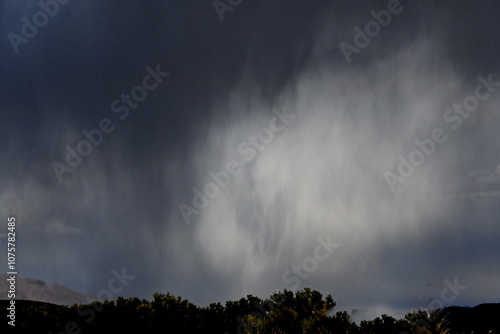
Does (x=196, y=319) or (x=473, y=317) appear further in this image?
(x=473, y=317)

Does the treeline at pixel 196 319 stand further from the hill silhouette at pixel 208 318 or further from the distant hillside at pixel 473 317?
the distant hillside at pixel 473 317

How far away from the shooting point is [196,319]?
54.9ft

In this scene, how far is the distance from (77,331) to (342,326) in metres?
12.7

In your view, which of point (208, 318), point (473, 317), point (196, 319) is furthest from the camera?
point (473, 317)

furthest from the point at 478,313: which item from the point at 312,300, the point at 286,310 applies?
the point at 286,310

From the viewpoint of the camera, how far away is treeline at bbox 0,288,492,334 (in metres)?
13.1

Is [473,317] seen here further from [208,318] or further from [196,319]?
[196,319]

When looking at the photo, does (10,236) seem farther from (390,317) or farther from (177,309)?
(390,317)

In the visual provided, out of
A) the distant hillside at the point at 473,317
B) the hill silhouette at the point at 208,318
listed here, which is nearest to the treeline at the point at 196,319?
the hill silhouette at the point at 208,318

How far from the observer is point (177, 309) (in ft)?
54.9

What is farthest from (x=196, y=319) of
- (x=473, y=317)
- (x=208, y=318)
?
(x=473, y=317)

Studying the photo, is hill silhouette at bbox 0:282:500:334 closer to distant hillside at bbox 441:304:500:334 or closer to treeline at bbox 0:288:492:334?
treeline at bbox 0:288:492:334

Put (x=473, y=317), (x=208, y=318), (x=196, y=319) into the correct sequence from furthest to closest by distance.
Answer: (x=473, y=317) → (x=208, y=318) → (x=196, y=319)

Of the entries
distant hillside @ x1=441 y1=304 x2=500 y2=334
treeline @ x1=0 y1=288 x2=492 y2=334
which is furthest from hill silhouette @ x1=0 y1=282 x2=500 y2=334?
distant hillside @ x1=441 y1=304 x2=500 y2=334
